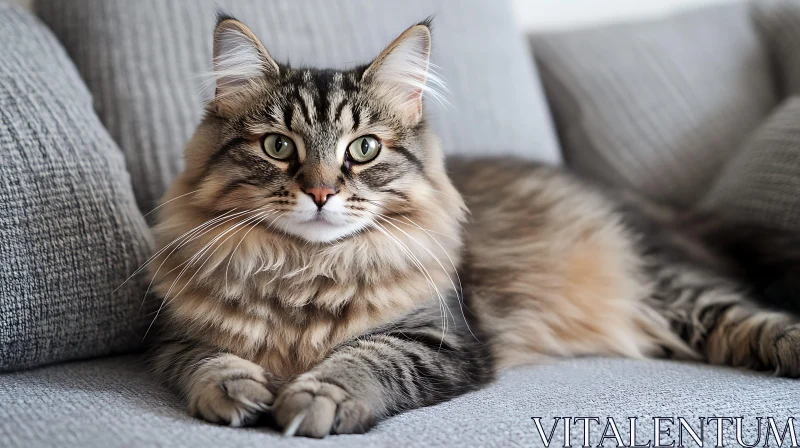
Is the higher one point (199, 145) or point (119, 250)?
point (199, 145)

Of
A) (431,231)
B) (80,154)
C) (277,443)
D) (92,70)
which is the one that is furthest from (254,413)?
(92,70)

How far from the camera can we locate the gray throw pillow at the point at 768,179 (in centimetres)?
161

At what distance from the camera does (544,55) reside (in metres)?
2.39

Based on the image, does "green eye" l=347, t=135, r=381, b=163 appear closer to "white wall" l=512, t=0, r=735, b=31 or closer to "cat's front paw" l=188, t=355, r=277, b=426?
"cat's front paw" l=188, t=355, r=277, b=426

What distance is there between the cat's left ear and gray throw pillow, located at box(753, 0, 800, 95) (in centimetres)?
152

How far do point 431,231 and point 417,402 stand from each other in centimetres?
36

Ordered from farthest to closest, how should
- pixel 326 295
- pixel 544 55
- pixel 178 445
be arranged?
pixel 544 55 < pixel 326 295 < pixel 178 445

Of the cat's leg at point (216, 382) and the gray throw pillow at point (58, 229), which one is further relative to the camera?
the gray throw pillow at point (58, 229)

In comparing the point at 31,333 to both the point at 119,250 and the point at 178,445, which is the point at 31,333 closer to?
the point at 119,250

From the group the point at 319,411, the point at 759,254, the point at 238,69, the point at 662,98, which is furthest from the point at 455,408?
the point at 662,98

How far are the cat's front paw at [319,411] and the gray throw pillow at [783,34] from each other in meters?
1.95

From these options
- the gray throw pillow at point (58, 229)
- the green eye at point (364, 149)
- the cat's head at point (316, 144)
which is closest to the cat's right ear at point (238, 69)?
the cat's head at point (316, 144)

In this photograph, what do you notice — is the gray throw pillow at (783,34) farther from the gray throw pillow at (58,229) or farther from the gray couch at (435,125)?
the gray throw pillow at (58,229)

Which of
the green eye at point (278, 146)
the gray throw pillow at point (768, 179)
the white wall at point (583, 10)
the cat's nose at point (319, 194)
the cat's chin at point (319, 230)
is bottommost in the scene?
the gray throw pillow at point (768, 179)
